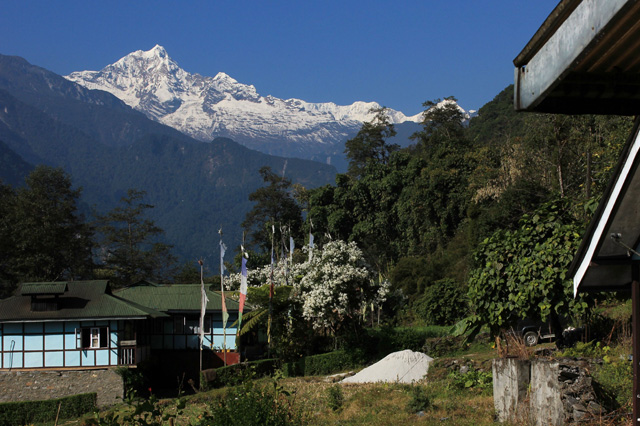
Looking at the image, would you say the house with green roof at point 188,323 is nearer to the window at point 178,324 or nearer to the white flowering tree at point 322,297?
the window at point 178,324

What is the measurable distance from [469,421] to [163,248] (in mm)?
68857

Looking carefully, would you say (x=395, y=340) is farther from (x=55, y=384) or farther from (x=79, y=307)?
(x=55, y=384)

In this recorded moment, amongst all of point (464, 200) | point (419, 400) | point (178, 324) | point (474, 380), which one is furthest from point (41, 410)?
point (464, 200)

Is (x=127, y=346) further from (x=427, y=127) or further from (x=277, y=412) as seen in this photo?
(x=427, y=127)

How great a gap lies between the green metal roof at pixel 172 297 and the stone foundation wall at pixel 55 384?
22.4ft

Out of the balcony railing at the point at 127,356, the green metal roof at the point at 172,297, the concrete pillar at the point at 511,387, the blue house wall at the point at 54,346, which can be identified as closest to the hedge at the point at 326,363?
the green metal roof at the point at 172,297

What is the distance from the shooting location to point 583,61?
10.5ft

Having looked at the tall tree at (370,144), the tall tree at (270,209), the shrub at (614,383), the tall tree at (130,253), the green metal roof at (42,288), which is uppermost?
the tall tree at (370,144)

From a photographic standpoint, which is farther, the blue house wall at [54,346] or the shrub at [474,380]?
the blue house wall at [54,346]

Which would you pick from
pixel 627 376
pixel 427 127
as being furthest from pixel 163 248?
pixel 627 376

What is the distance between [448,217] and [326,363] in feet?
77.1

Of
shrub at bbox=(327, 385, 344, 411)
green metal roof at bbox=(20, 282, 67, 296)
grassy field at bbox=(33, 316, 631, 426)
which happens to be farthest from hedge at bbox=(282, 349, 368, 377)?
shrub at bbox=(327, 385, 344, 411)

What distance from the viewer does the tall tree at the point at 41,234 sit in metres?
57.2

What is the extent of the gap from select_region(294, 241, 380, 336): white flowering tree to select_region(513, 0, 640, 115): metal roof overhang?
1127 inches
